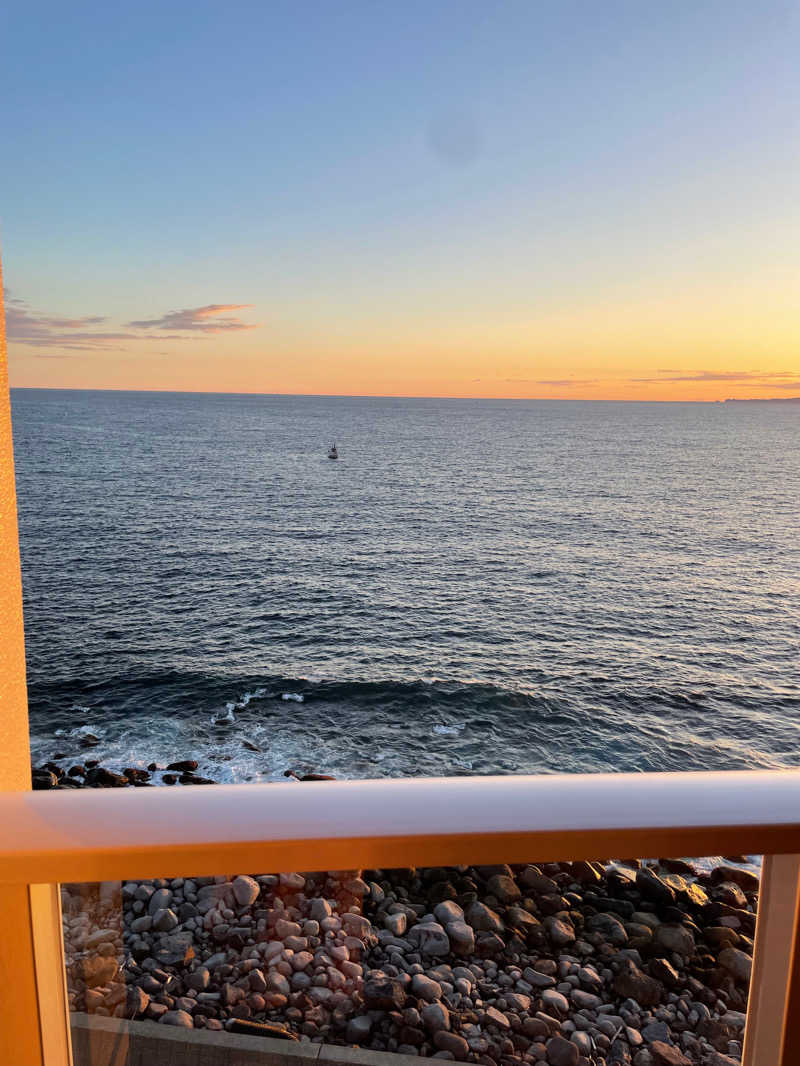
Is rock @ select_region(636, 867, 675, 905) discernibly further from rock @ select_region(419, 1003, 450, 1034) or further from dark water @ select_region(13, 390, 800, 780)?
dark water @ select_region(13, 390, 800, 780)

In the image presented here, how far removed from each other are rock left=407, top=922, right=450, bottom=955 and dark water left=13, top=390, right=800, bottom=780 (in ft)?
47.6

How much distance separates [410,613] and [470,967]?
25.3 metres

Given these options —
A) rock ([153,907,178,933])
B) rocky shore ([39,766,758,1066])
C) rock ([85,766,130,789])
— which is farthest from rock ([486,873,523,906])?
rock ([85,766,130,789])

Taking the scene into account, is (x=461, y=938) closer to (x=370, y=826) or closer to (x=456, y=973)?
(x=456, y=973)

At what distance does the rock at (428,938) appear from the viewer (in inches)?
23.0

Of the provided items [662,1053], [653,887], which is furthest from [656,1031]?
[653,887]

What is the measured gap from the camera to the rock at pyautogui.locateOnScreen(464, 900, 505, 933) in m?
0.59

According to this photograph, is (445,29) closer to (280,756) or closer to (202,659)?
(202,659)

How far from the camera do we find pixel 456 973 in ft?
1.95

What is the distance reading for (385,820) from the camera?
52 centimetres

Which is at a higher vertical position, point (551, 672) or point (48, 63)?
point (48, 63)

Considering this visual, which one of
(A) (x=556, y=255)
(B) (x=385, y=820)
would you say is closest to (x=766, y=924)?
(B) (x=385, y=820)

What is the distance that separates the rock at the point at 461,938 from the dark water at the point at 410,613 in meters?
14.5

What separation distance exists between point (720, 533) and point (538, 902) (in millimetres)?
43051
